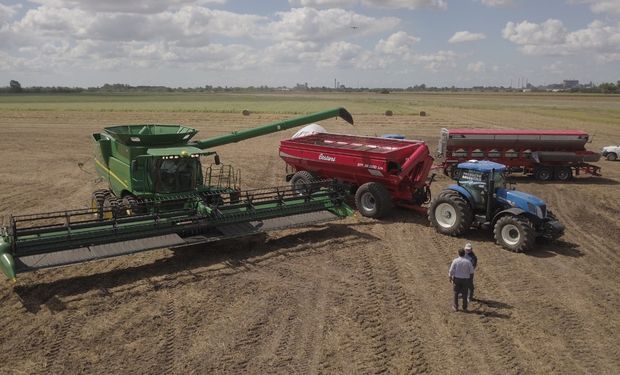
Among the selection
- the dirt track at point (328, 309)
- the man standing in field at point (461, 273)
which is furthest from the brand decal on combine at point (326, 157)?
the man standing in field at point (461, 273)

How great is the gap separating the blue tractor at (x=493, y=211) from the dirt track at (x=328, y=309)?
417mm

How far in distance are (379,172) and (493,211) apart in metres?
3.49

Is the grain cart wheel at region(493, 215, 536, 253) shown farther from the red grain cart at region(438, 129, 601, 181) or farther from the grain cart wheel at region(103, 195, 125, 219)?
the red grain cart at region(438, 129, 601, 181)

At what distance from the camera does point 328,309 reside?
27.8 ft

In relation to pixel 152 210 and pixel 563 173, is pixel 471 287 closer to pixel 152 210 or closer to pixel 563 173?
pixel 152 210

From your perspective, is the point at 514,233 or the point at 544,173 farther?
the point at 544,173

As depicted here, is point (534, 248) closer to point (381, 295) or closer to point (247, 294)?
point (381, 295)

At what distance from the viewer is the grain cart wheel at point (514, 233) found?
11.2 metres

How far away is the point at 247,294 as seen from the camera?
899cm

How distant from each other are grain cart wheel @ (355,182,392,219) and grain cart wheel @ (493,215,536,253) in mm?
3298

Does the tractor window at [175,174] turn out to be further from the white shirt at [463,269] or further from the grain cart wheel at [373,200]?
the white shirt at [463,269]

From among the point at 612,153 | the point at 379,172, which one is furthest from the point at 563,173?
the point at 379,172

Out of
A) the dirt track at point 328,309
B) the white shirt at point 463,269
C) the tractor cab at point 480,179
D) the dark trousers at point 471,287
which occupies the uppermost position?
the tractor cab at point 480,179

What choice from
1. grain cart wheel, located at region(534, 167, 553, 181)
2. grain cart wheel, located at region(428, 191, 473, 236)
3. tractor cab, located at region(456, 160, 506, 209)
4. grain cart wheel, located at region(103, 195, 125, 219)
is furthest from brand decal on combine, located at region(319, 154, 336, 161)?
grain cart wheel, located at region(534, 167, 553, 181)
